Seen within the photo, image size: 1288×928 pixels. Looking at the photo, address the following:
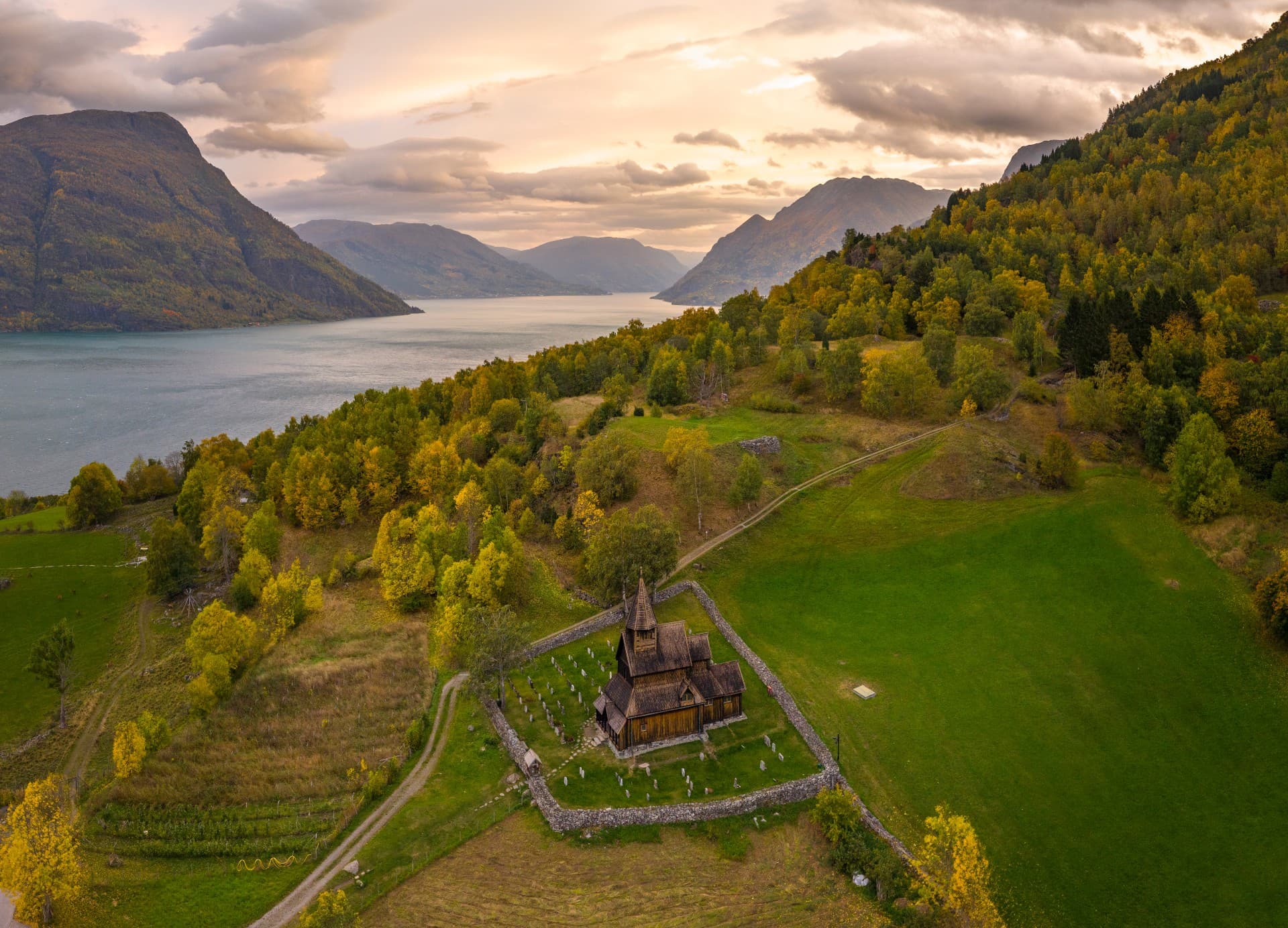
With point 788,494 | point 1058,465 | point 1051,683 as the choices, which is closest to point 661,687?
point 1051,683

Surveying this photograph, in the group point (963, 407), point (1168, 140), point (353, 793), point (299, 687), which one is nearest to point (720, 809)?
point (353, 793)

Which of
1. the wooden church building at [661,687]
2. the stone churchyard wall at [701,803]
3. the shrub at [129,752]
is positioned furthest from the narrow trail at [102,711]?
the wooden church building at [661,687]

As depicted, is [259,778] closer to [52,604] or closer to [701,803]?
[701,803]

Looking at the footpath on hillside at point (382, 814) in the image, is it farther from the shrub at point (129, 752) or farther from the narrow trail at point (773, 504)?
the shrub at point (129, 752)

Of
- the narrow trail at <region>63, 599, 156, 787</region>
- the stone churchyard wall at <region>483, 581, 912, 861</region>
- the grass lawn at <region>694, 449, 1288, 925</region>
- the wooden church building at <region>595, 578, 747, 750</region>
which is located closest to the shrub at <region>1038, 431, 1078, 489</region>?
the grass lawn at <region>694, 449, 1288, 925</region>

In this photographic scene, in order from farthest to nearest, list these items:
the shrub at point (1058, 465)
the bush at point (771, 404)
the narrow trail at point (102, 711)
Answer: the bush at point (771, 404)
the shrub at point (1058, 465)
the narrow trail at point (102, 711)

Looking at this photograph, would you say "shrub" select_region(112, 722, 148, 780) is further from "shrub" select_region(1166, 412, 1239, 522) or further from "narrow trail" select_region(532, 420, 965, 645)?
"shrub" select_region(1166, 412, 1239, 522)
